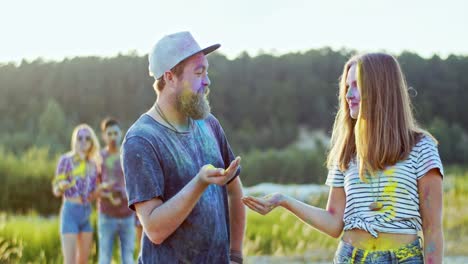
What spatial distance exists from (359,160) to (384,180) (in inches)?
6.2

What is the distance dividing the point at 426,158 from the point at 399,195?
0.64ft

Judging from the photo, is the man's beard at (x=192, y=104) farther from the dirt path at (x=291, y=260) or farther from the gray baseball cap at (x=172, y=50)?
the dirt path at (x=291, y=260)

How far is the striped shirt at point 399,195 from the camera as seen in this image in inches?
149

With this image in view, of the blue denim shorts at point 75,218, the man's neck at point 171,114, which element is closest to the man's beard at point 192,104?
the man's neck at point 171,114

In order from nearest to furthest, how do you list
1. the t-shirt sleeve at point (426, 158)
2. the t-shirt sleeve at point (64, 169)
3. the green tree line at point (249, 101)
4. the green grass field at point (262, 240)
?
the t-shirt sleeve at point (426, 158)
the t-shirt sleeve at point (64, 169)
the green grass field at point (262, 240)
the green tree line at point (249, 101)

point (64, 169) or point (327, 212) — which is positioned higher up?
point (327, 212)

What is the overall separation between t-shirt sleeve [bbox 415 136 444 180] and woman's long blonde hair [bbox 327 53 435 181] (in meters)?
0.04

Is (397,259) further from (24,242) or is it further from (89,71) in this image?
(89,71)

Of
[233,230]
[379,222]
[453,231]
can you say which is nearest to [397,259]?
[379,222]

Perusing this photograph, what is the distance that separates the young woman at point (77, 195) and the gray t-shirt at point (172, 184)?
561 centimetres

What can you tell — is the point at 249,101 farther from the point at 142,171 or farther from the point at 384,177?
the point at 142,171

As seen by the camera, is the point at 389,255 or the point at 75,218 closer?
the point at 389,255

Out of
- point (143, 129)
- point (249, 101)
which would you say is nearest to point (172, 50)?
point (143, 129)

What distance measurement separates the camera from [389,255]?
3.78 meters
